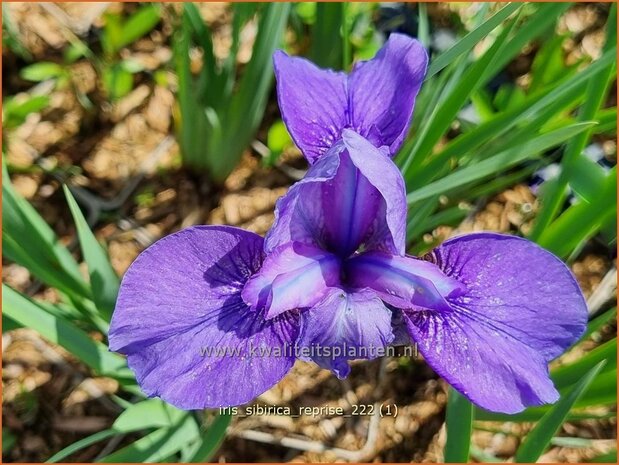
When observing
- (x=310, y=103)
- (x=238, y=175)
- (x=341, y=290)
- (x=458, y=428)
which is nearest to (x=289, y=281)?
(x=341, y=290)

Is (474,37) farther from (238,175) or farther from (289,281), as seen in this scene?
(238,175)

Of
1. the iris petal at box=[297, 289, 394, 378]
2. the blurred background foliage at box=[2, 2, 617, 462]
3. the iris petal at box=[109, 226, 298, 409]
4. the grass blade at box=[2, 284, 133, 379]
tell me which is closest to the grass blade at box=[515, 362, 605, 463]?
the blurred background foliage at box=[2, 2, 617, 462]

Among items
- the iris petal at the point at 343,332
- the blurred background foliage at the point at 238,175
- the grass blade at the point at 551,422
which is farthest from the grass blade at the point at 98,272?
the grass blade at the point at 551,422

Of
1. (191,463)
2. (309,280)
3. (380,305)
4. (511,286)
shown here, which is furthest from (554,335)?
(191,463)

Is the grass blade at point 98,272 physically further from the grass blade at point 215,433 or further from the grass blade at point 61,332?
the grass blade at point 215,433

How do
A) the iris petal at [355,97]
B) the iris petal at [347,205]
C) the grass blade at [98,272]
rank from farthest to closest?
the grass blade at [98,272], the iris petal at [355,97], the iris petal at [347,205]

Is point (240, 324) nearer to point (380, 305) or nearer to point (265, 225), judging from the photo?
point (380, 305)
